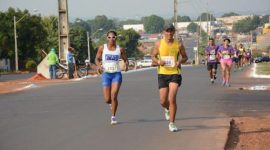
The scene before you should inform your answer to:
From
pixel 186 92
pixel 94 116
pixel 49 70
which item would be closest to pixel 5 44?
pixel 49 70

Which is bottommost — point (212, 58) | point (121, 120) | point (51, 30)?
point (121, 120)

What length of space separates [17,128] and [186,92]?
8.93 m

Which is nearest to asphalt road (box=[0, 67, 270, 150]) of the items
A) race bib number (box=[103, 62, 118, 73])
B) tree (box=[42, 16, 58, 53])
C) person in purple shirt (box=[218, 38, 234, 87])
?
race bib number (box=[103, 62, 118, 73])

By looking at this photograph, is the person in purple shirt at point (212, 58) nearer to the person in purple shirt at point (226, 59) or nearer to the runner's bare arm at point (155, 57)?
the person in purple shirt at point (226, 59)

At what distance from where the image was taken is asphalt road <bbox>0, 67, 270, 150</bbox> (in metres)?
9.70

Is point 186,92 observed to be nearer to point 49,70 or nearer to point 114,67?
point 114,67

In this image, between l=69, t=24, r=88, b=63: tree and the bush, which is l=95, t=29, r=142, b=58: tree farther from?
the bush

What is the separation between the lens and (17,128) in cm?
1161

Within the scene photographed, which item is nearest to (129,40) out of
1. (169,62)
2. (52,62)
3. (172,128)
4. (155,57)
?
(52,62)

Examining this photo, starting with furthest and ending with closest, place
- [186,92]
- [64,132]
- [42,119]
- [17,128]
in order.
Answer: [186,92] → [42,119] → [17,128] → [64,132]

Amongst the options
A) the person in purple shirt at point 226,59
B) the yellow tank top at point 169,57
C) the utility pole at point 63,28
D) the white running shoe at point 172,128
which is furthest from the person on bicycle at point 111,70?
the utility pole at point 63,28

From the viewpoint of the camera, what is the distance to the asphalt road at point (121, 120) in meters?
9.70

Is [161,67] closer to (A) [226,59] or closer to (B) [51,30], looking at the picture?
(A) [226,59]

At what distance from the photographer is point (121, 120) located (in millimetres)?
12531
